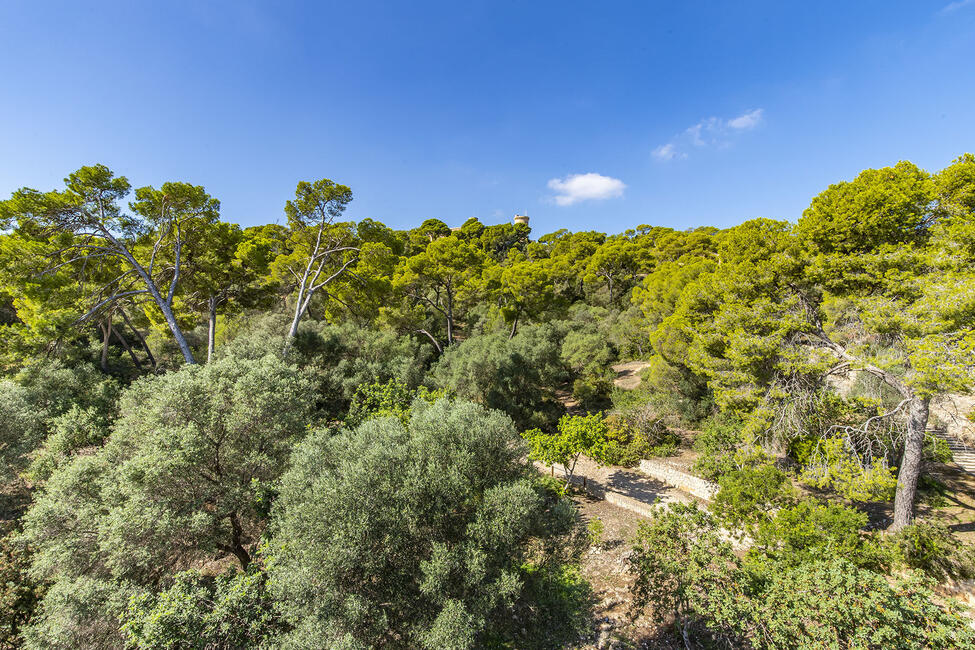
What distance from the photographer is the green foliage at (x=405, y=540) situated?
4.30 metres

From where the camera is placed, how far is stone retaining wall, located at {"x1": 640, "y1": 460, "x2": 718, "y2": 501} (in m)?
10.6

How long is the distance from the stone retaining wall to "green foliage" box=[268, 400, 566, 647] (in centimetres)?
792

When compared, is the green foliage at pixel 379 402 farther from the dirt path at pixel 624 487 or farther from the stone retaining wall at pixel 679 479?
the stone retaining wall at pixel 679 479

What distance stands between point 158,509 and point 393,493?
154 inches

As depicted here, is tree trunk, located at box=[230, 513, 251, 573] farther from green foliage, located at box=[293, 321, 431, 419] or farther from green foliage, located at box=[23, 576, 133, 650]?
green foliage, located at box=[293, 321, 431, 419]

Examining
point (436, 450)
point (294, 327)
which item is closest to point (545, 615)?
point (436, 450)

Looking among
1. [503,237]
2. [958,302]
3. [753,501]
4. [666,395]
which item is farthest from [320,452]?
[503,237]

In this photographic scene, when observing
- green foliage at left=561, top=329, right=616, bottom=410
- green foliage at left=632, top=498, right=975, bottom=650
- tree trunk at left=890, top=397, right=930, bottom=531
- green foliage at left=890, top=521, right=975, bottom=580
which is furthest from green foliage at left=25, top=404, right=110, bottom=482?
tree trunk at left=890, top=397, right=930, bottom=531

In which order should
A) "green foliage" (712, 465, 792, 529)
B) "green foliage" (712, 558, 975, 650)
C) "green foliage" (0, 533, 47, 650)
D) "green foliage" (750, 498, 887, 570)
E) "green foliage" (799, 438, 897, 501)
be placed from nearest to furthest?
"green foliage" (712, 558, 975, 650) → "green foliage" (0, 533, 47, 650) → "green foliage" (750, 498, 887, 570) → "green foliage" (799, 438, 897, 501) → "green foliage" (712, 465, 792, 529)

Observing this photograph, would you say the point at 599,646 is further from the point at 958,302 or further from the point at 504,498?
the point at 958,302

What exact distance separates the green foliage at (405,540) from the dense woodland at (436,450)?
0.04m

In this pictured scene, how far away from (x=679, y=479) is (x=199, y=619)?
12189 mm

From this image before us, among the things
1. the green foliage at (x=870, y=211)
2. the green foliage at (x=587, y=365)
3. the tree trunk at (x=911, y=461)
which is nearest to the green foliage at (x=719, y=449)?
the tree trunk at (x=911, y=461)

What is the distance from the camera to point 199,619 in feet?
14.8
